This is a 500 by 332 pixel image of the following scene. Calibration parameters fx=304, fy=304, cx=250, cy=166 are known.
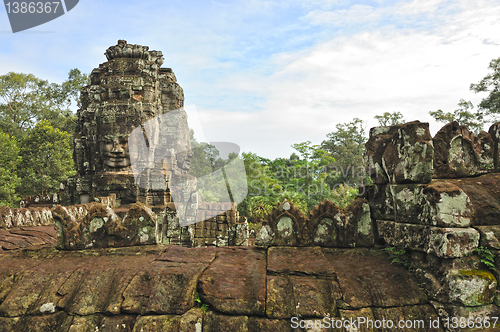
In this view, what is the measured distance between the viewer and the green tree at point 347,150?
34.8 m

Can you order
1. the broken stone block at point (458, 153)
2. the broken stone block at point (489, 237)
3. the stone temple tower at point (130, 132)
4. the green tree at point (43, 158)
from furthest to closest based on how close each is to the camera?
the green tree at point (43, 158), the stone temple tower at point (130, 132), the broken stone block at point (458, 153), the broken stone block at point (489, 237)

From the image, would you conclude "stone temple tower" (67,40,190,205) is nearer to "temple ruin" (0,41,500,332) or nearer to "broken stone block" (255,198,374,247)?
"temple ruin" (0,41,500,332)

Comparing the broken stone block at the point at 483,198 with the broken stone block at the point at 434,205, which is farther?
the broken stone block at the point at 483,198

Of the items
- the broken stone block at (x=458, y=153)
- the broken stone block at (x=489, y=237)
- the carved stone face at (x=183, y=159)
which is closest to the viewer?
the broken stone block at (x=489, y=237)

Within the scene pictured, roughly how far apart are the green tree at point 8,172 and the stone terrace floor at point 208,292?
19.7m

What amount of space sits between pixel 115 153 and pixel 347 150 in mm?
30170

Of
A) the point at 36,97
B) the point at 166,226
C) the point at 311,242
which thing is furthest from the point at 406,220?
the point at 36,97

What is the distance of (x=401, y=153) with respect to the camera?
115 inches

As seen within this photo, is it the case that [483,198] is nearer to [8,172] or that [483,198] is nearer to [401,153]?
[401,153]

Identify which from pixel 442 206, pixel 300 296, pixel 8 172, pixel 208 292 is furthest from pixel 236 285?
pixel 8 172

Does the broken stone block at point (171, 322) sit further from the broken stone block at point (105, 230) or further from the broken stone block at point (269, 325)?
the broken stone block at point (105, 230)

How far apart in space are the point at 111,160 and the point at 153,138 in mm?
1965

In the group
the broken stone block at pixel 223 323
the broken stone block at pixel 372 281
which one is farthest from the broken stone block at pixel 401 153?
the broken stone block at pixel 223 323

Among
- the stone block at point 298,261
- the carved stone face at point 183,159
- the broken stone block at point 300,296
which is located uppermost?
the carved stone face at point 183,159
